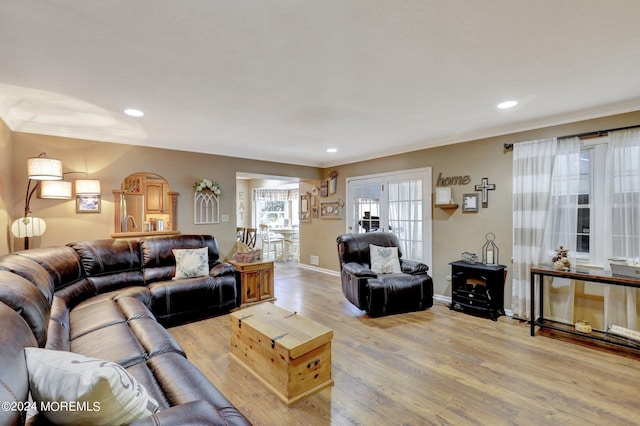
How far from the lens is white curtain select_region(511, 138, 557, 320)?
348 cm

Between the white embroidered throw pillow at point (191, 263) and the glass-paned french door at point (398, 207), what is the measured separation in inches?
116

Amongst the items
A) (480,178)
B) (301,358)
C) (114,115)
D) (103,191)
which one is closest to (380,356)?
(301,358)

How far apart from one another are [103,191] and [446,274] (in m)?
5.08

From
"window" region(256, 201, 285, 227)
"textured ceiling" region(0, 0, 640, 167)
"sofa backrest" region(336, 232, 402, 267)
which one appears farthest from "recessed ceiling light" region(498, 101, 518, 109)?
"window" region(256, 201, 285, 227)

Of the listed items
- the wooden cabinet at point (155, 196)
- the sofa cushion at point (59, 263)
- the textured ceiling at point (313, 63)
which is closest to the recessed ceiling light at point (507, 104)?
the textured ceiling at point (313, 63)

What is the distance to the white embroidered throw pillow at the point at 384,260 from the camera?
13.7ft

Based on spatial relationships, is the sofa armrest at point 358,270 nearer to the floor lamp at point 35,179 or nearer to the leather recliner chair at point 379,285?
the leather recliner chair at point 379,285

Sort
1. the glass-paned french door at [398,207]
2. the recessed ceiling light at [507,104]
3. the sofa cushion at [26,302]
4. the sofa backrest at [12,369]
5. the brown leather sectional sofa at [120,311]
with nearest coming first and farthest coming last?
the sofa backrest at [12,369]
the brown leather sectional sofa at [120,311]
the sofa cushion at [26,302]
the recessed ceiling light at [507,104]
the glass-paned french door at [398,207]

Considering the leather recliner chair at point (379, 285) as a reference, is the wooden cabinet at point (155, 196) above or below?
above

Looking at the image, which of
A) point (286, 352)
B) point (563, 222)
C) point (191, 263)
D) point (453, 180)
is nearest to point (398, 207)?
point (453, 180)

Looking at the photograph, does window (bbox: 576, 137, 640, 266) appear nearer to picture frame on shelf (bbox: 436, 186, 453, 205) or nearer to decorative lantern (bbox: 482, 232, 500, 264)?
decorative lantern (bbox: 482, 232, 500, 264)

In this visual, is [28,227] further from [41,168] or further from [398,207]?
[398,207]

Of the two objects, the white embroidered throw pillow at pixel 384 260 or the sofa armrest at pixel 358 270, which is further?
the white embroidered throw pillow at pixel 384 260

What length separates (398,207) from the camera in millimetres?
5125
